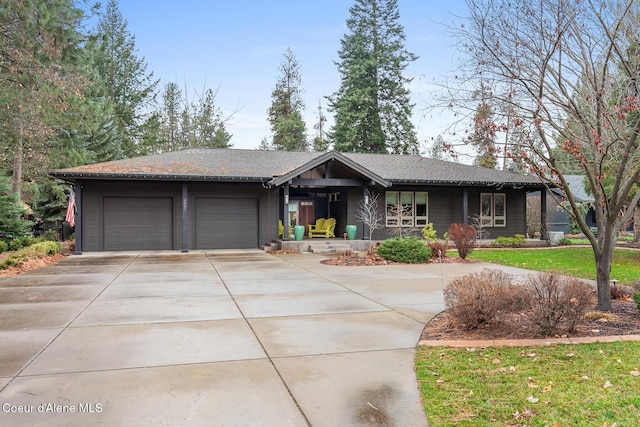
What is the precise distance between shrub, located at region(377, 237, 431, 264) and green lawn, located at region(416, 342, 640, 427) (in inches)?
333

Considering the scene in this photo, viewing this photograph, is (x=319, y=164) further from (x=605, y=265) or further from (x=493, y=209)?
(x=605, y=265)

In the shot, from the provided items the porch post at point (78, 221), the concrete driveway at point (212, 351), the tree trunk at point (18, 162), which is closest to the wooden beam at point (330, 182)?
the porch post at point (78, 221)

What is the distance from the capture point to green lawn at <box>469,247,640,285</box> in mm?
10920

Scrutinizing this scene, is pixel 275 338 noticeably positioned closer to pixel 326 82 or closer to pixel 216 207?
pixel 216 207

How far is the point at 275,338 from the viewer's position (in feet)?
17.5

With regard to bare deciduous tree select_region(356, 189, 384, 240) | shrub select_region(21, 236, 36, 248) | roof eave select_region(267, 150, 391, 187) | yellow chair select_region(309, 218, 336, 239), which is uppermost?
roof eave select_region(267, 150, 391, 187)

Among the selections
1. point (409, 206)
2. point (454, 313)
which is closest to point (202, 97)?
point (409, 206)

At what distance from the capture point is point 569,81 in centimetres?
653

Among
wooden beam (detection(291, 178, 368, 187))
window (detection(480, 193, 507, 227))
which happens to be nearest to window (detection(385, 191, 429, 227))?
wooden beam (detection(291, 178, 368, 187))

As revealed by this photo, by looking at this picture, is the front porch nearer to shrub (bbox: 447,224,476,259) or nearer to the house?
the house

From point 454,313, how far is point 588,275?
6.73 metres

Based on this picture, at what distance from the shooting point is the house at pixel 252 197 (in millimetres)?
17297

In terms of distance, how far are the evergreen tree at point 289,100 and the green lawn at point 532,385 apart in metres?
39.3

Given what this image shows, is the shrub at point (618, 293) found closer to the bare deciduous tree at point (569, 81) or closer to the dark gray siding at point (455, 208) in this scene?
the bare deciduous tree at point (569, 81)
